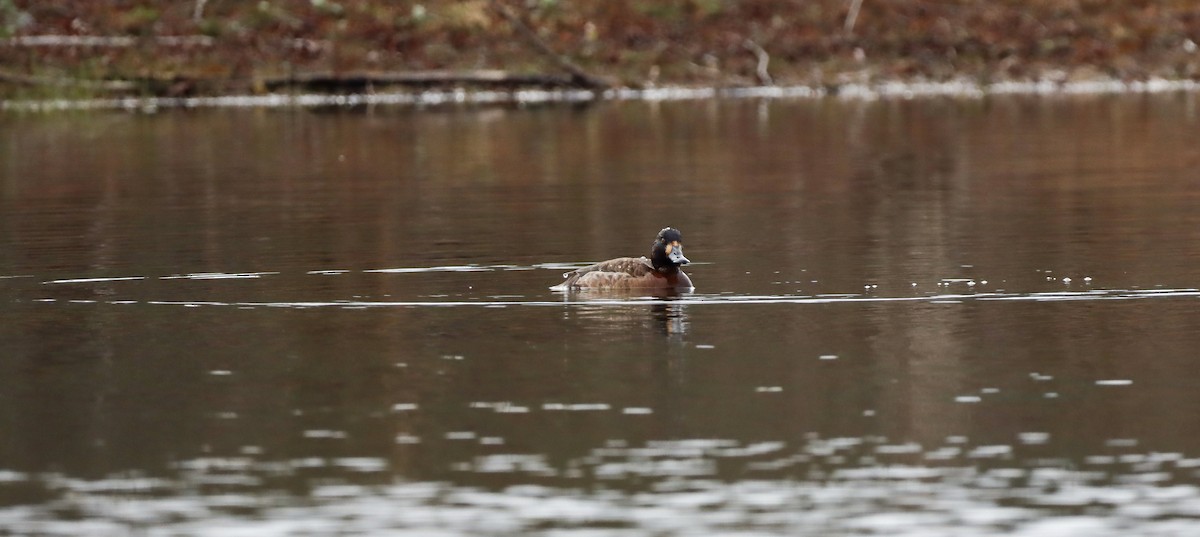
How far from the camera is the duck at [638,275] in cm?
1930

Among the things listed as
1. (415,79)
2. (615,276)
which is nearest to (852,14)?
(415,79)

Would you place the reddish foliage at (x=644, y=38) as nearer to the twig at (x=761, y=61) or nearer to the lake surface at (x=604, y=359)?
the twig at (x=761, y=61)

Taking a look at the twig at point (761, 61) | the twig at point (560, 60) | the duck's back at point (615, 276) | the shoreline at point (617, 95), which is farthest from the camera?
the twig at point (761, 61)

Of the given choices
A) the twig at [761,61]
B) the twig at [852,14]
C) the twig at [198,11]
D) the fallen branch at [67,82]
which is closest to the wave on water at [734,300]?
the fallen branch at [67,82]

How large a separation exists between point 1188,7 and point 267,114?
27.1m

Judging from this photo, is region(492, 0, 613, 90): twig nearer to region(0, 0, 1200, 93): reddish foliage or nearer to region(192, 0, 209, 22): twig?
region(0, 0, 1200, 93): reddish foliage

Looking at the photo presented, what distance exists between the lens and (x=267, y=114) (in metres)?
55.7

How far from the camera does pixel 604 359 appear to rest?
1574cm

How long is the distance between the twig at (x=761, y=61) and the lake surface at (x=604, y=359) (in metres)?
29.7

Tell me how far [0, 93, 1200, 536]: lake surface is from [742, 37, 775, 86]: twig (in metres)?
29.7

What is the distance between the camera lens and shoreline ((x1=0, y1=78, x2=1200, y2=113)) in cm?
5988

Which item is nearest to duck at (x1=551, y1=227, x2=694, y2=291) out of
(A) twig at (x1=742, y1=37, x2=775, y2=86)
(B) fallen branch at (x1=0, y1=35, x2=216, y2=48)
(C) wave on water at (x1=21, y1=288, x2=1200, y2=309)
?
(C) wave on water at (x1=21, y1=288, x2=1200, y2=309)

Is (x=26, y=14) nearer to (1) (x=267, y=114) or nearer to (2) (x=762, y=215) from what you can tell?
(1) (x=267, y=114)

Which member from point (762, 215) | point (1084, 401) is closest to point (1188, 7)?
point (762, 215)
